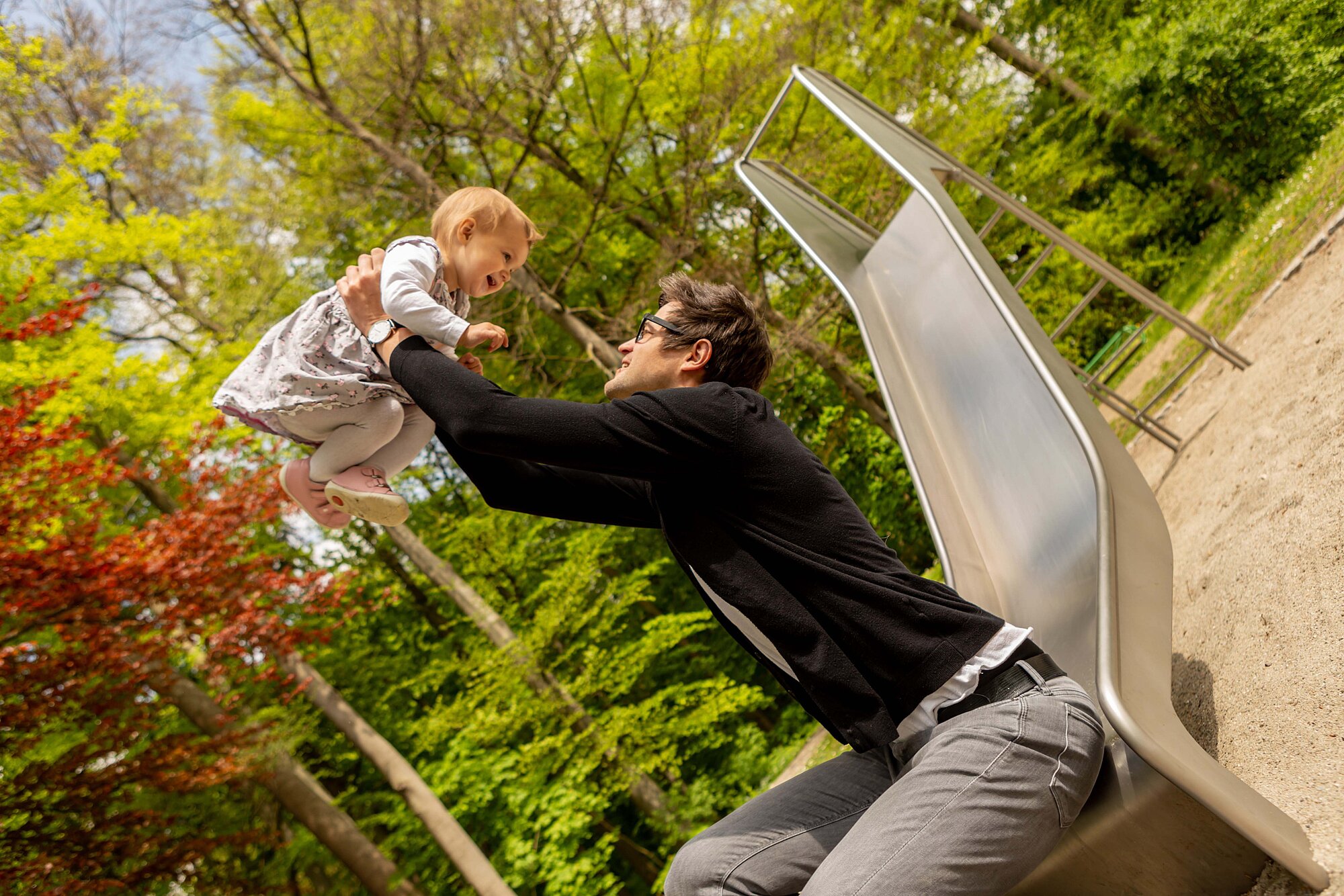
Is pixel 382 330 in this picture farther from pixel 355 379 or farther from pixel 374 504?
pixel 374 504

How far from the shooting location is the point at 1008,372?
9.82 feet

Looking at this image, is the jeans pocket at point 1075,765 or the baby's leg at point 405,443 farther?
the baby's leg at point 405,443

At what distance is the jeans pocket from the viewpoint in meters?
1.70

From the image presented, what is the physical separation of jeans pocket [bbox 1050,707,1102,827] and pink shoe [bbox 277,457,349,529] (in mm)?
1759

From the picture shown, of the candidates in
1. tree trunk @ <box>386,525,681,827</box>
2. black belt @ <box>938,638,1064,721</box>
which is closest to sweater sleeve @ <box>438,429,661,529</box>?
→ black belt @ <box>938,638,1064,721</box>

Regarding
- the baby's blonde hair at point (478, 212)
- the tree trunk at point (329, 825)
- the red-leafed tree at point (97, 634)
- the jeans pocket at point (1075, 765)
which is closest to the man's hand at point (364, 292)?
the baby's blonde hair at point (478, 212)

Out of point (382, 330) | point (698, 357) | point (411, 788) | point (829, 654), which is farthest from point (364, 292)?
point (411, 788)

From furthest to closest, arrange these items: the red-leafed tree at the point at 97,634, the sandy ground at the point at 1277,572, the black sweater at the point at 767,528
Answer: the red-leafed tree at the point at 97,634 < the sandy ground at the point at 1277,572 < the black sweater at the point at 767,528

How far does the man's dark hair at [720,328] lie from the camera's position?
2.21 m

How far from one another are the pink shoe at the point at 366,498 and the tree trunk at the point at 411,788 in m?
6.11

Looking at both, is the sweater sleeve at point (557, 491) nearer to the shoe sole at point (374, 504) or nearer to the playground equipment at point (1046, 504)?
the shoe sole at point (374, 504)

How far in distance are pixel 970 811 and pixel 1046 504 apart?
132 cm

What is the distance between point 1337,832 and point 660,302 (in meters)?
1.79

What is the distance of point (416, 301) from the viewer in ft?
6.58
